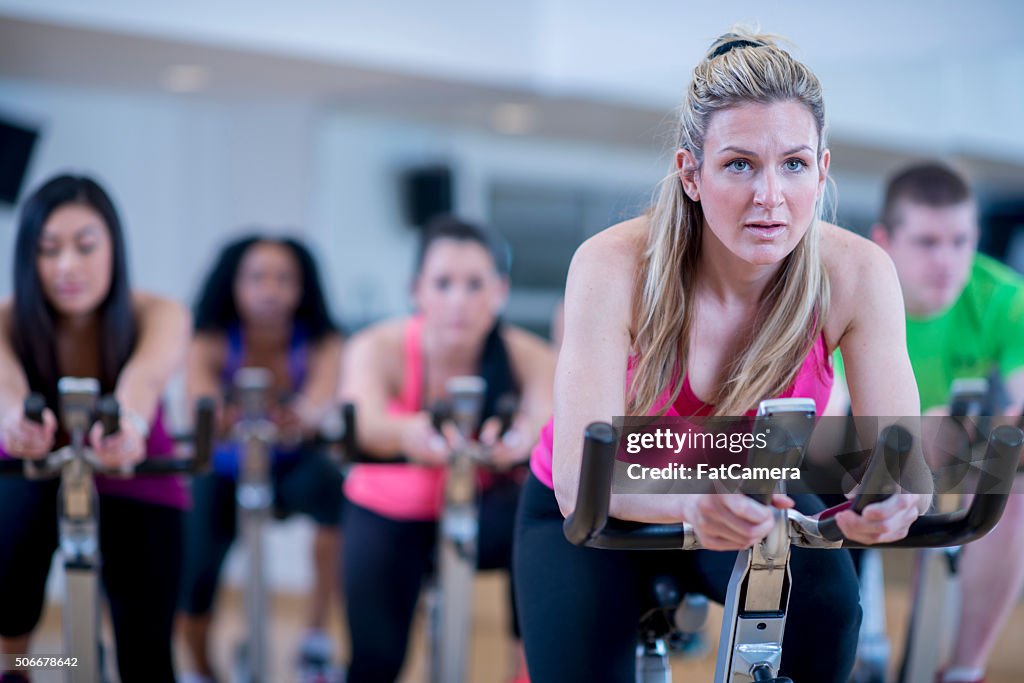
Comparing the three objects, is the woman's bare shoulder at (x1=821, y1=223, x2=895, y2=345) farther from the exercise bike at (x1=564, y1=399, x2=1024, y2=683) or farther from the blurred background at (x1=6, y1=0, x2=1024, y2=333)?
the blurred background at (x1=6, y1=0, x2=1024, y2=333)

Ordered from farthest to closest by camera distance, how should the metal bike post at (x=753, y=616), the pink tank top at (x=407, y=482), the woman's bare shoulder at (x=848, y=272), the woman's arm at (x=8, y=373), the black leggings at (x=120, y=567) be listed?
the pink tank top at (x=407, y=482)
the black leggings at (x=120, y=567)
the woman's arm at (x=8, y=373)
the woman's bare shoulder at (x=848, y=272)
the metal bike post at (x=753, y=616)

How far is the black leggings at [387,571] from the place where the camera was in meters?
2.66

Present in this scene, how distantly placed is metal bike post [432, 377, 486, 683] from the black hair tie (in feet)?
3.91

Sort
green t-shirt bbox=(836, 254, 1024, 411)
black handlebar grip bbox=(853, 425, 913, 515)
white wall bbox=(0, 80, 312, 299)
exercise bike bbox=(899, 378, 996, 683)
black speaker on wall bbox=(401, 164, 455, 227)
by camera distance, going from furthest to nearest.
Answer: black speaker on wall bbox=(401, 164, 455, 227), white wall bbox=(0, 80, 312, 299), exercise bike bbox=(899, 378, 996, 683), green t-shirt bbox=(836, 254, 1024, 411), black handlebar grip bbox=(853, 425, 913, 515)

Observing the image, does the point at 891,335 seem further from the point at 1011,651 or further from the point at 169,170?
the point at 169,170

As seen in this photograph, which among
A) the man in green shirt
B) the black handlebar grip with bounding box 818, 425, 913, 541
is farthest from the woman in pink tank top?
the black handlebar grip with bounding box 818, 425, 913, 541

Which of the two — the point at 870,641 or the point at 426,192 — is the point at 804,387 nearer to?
the point at 870,641

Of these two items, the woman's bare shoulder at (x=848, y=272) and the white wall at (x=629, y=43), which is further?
the white wall at (x=629, y=43)

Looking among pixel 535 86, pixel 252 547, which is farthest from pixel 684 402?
pixel 535 86

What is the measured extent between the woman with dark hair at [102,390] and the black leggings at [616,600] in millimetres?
803

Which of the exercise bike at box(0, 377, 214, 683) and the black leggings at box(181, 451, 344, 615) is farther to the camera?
the black leggings at box(181, 451, 344, 615)

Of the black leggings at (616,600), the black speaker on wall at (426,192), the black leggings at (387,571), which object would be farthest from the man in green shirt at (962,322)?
the black speaker on wall at (426,192)

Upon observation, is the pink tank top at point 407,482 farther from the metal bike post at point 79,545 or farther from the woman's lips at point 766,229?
the woman's lips at point 766,229

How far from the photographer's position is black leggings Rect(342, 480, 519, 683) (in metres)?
2.66
